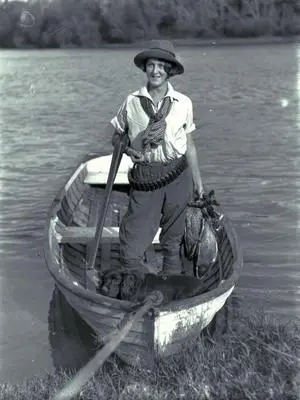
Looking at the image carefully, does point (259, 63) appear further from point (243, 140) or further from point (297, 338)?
point (297, 338)

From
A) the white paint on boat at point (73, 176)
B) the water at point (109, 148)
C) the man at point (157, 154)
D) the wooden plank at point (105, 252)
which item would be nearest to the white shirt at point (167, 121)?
the man at point (157, 154)

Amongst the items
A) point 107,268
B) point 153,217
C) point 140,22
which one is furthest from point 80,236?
point 140,22

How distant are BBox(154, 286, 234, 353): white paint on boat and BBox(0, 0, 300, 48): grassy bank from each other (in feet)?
99.6

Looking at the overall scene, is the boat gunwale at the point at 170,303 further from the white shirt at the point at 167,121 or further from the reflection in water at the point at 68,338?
the white shirt at the point at 167,121

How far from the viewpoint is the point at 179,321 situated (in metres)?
5.67

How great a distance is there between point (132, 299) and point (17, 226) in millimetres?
5670

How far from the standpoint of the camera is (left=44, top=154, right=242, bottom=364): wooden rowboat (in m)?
Result: 5.60

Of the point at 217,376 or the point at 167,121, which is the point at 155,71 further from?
the point at 217,376

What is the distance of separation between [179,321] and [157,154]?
144 cm

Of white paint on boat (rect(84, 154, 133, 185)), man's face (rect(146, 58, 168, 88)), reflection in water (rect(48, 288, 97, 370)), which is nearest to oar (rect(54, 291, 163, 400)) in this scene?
reflection in water (rect(48, 288, 97, 370))

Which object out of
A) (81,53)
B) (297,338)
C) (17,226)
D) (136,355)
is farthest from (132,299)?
(81,53)

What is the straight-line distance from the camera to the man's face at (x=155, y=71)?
5.77 meters

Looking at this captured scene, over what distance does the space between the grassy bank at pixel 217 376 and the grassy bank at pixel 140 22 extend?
30744 mm

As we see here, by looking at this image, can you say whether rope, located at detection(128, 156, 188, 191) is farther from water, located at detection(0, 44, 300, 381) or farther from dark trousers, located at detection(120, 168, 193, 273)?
water, located at detection(0, 44, 300, 381)
